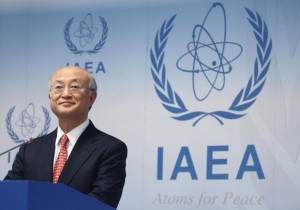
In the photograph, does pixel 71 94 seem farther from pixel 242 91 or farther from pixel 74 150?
pixel 242 91

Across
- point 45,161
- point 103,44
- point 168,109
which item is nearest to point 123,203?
point 168,109

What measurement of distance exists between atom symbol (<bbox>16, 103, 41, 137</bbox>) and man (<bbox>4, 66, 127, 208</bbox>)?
1.86 meters

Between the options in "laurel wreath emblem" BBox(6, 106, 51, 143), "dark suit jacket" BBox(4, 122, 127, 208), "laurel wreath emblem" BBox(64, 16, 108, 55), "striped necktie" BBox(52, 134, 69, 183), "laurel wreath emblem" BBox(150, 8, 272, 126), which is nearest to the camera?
"dark suit jacket" BBox(4, 122, 127, 208)

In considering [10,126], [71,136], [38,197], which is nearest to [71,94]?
[71,136]

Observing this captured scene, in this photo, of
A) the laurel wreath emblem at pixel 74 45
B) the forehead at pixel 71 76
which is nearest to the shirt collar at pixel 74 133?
the forehead at pixel 71 76

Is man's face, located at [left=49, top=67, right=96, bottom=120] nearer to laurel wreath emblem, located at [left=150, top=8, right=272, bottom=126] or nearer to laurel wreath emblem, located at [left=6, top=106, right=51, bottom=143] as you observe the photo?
laurel wreath emblem, located at [left=150, top=8, right=272, bottom=126]

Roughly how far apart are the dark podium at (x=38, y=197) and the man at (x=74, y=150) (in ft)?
2.29

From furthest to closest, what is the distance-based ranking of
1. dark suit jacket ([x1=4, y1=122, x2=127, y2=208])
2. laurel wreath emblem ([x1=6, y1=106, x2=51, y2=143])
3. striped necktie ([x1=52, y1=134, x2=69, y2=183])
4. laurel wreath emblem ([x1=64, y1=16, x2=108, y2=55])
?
laurel wreath emblem ([x1=6, y1=106, x2=51, y2=143]) < laurel wreath emblem ([x1=64, y1=16, x2=108, y2=55]) < striped necktie ([x1=52, y1=134, x2=69, y2=183]) < dark suit jacket ([x1=4, y1=122, x2=127, y2=208])

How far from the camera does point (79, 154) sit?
329 centimetres

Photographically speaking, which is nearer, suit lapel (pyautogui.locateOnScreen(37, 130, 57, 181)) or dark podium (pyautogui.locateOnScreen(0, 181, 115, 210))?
dark podium (pyautogui.locateOnScreen(0, 181, 115, 210))

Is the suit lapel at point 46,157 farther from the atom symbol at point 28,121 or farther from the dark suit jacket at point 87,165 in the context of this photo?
the atom symbol at point 28,121

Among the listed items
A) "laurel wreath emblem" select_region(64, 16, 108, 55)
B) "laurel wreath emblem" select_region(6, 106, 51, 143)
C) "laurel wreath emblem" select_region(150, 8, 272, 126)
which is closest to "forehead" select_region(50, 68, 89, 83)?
"laurel wreath emblem" select_region(150, 8, 272, 126)

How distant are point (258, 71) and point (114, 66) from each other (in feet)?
3.49

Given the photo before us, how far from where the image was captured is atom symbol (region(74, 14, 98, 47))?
519cm
